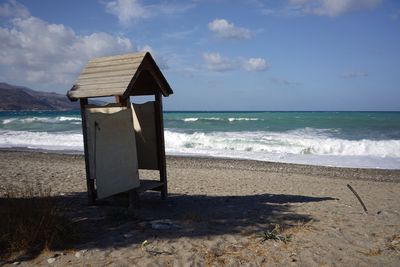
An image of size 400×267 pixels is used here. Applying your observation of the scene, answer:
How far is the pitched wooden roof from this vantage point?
614 cm

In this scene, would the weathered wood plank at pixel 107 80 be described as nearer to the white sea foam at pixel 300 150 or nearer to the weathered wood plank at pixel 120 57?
the weathered wood plank at pixel 120 57

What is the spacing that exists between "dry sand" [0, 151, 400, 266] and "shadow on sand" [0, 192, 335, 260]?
0.01 meters

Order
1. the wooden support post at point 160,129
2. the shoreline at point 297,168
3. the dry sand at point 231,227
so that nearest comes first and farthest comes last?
the dry sand at point 231,227, the wooden support post at point 160,129, the shoreline at point 297,168

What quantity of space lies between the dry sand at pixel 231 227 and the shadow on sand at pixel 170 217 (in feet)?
0.05

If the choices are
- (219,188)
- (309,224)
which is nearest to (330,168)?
(219,188)

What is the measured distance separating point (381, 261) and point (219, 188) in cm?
598

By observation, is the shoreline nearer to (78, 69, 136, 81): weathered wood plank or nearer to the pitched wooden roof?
the pitched wooden roof

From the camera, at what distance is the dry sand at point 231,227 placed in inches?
167

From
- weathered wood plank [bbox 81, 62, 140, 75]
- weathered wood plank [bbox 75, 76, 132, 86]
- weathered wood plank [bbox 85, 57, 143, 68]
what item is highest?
weathered wood plank [bbox 85, 57, 143, 68]

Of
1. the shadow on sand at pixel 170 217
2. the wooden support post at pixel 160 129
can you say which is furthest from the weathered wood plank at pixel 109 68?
the shadow on sand at pixel 170 217

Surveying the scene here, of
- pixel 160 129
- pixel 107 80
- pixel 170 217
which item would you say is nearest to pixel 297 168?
pixel 160 129

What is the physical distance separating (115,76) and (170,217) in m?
2.64

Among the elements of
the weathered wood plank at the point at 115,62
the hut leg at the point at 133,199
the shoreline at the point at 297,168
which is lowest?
the shoreline at the point at 297,168

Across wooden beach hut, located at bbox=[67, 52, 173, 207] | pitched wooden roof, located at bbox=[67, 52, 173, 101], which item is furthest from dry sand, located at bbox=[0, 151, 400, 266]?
pitched wooden roof, located at bbox=[67, 52, 173, 101]
